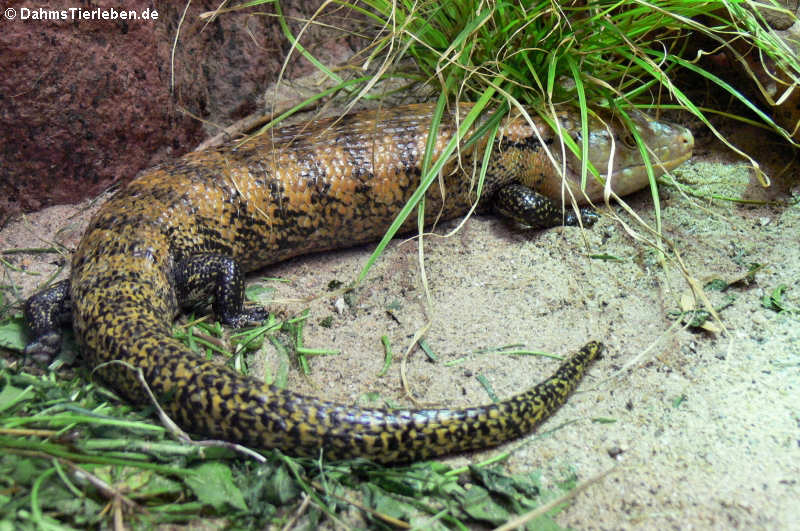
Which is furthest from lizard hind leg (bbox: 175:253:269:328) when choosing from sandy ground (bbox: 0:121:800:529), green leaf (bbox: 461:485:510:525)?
green leaf (bbox: 461:485:510:525)

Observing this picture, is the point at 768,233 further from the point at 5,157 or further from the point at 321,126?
the point at 5,157

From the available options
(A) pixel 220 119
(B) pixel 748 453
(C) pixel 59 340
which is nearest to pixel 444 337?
(B) pixel 748 453

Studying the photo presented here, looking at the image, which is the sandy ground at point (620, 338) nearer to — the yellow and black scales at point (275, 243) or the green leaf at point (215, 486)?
the yellow and black scales at point (275, 243)

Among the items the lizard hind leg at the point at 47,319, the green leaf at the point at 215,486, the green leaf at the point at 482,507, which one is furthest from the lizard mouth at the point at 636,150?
the lizard hind leg at the point at 47,319

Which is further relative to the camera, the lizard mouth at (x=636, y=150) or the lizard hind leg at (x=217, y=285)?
the lizard mouth at (x=636, y=150)

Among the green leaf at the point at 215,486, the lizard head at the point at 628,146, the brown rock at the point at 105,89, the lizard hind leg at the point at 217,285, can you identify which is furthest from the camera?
the lizard head at the point at 628,146

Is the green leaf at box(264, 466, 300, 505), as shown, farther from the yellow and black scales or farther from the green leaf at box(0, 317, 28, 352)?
the green leaf at box(0, 317, 28, 352)

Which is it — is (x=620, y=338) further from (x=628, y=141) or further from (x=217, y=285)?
(x=217, y=285)
